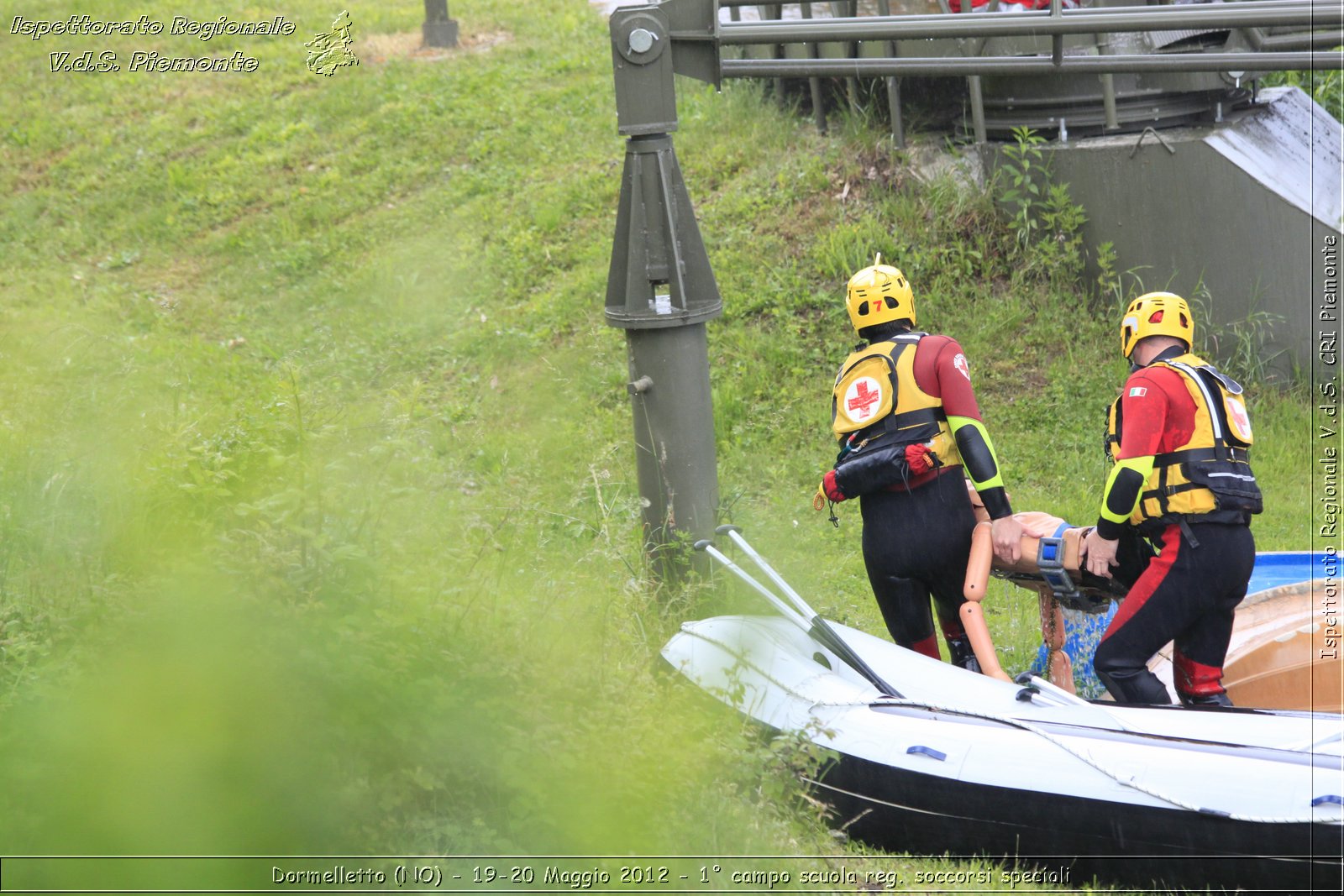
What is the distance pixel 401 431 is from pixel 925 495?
2762 mm

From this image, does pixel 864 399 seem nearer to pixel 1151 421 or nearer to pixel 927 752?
pixel 1151 421

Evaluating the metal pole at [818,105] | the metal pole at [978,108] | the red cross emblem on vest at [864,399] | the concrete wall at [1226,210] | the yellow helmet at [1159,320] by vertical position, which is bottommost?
the red cross emblem on vest at [864,399]

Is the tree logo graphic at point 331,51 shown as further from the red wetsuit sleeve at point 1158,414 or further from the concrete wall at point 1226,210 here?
the red wetsuit sleeve at point 1158,414

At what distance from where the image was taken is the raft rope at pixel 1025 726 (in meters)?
3.66

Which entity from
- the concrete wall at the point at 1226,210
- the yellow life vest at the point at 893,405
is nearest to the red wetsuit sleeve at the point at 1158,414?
the yellow life vest at the point at 893,405

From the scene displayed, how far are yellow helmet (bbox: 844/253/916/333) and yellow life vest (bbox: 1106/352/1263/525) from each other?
3.47 ft

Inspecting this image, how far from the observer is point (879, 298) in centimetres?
483

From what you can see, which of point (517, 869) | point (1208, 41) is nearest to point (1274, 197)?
point (1208, 41)

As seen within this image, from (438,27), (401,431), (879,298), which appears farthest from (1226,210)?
(438,27)

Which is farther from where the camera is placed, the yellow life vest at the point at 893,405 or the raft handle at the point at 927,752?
the yellow life vest at the point at 893,405

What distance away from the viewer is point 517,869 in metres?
3.06

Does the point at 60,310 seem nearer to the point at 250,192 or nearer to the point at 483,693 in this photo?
the point at 250,192

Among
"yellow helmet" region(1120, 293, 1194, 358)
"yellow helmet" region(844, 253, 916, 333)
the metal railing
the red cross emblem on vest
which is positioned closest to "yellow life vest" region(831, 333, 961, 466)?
the red cross emblem on vest

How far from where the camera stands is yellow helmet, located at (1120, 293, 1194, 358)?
14.5ft
